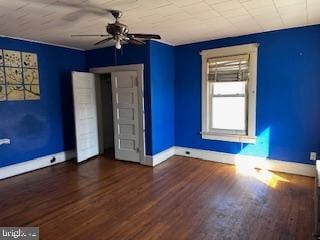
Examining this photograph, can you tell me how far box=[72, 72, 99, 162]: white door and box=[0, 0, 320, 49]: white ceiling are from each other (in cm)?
97

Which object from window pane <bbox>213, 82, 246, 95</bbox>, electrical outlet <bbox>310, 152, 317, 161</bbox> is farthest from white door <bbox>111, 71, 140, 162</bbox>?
electrical outlet <bbox>310, 152, 317, 161</bbox>

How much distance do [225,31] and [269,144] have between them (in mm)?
2076

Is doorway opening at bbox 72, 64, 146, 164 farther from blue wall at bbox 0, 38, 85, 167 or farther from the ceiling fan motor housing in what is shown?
the ceiling fan motor housing

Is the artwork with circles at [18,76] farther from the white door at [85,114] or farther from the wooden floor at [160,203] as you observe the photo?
the wooden floor at [160,203]

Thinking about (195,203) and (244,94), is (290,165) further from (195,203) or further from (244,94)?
(195,203)

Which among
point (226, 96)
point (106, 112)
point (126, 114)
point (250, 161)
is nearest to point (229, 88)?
point (226, 96)

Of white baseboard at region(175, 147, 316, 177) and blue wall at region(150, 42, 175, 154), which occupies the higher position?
blue wall at region(150, 42, 175, 154)

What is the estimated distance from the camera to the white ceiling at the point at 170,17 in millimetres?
2598

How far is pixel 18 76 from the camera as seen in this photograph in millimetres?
4078

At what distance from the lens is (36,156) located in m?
4.43

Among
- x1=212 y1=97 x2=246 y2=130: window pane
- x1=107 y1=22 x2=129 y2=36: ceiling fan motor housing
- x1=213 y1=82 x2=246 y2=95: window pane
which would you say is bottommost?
x1=212 y1=97 x2=246 y2=130: window pane

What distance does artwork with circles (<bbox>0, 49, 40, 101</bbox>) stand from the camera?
3891mm

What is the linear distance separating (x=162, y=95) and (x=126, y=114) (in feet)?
2.68

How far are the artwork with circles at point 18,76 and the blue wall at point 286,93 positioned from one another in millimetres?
3274
